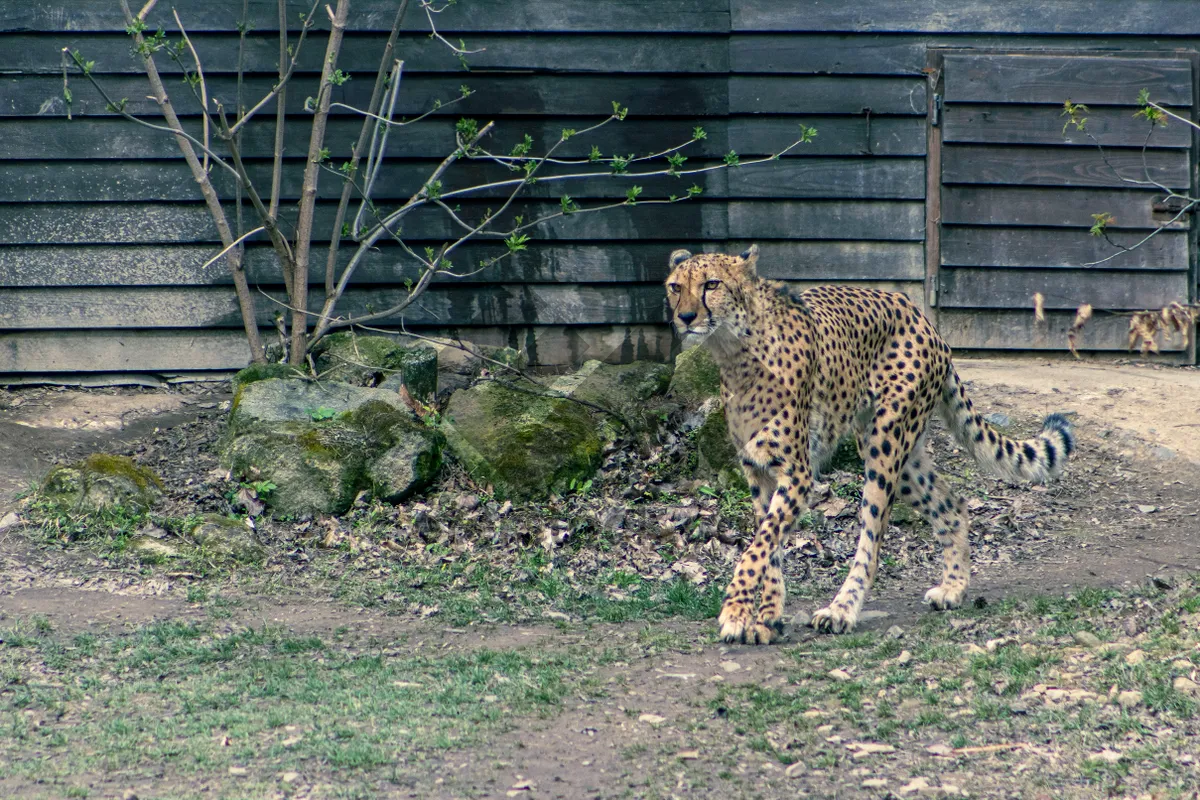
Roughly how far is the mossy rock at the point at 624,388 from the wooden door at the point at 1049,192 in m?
2.77

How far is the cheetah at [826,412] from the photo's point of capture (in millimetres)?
5250

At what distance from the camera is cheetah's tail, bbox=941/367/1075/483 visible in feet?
19.2

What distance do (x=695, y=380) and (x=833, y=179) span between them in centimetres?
235

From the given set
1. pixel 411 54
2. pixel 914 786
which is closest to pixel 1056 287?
pixel 411 54

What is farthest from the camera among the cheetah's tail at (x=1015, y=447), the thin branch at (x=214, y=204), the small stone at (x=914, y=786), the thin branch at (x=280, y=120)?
the thin branch at (x=280, y=120)

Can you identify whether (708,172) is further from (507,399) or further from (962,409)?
(962,409)

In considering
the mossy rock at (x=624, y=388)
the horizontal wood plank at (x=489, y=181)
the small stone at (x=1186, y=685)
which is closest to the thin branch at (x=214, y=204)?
the horizontal wood plank at (x=489, y=181)

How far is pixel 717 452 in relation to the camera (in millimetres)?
7418

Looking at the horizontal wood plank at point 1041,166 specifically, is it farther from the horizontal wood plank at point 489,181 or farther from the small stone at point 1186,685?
the small stone at point 1186,685

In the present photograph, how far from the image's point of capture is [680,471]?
755 centimetres

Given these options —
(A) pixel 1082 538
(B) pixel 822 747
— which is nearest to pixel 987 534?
(A) pixel 1082 538

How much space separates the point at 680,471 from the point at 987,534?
1850mm

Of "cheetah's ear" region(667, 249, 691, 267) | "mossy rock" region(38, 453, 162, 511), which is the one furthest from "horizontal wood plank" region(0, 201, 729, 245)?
"cheetah's ear" region(667, 249, 691, 267)

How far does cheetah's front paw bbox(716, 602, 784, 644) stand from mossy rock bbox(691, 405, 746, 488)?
228 cm
